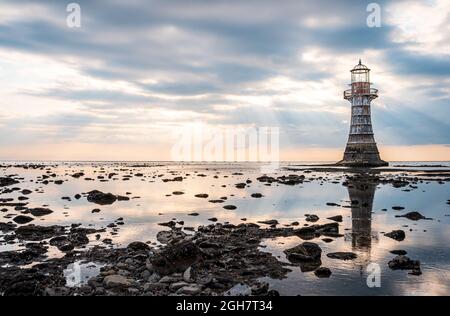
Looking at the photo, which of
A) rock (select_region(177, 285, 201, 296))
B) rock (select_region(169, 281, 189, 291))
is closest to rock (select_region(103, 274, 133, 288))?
rock (select_region(169, 281, 189, 291))

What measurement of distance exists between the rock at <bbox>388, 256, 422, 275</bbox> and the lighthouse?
80.3m

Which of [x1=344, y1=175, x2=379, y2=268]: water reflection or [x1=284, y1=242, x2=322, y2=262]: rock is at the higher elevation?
[x1=284, y1=242, x2=322, y2=262]: rock

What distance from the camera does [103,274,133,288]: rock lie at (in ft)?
34.5

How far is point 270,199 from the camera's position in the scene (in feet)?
Answer: 115

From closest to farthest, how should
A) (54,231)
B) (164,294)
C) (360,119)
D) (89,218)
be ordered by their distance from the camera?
(164,294), (54,231), (89,218), (360,119)

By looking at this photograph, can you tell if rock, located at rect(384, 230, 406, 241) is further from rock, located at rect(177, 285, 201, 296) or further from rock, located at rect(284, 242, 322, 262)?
rock, located at rect(177, 285, 201, 296)

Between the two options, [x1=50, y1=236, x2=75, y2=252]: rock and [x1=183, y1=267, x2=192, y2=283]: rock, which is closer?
[x1=183, y1=267, x2=192, y2=283]: rock

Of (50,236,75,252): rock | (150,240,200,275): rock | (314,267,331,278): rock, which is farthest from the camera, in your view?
(50,236,75,252): rock

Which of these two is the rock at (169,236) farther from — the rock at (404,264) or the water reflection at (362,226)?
the rock at (404,264)

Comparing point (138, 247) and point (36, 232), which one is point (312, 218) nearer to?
point (138, 247)

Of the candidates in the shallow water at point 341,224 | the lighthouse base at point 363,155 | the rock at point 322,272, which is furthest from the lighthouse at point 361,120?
the rock at point 322,272
